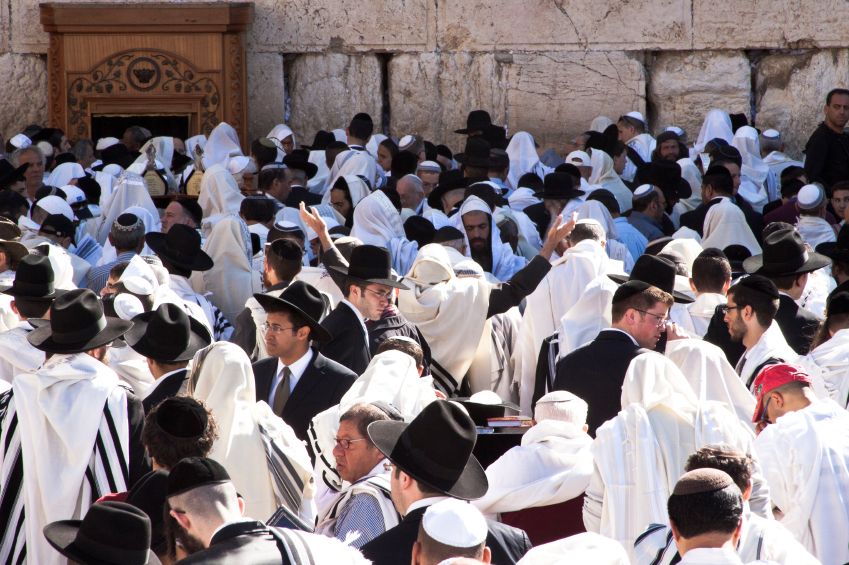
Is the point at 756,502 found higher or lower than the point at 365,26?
lower

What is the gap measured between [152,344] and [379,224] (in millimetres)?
4173

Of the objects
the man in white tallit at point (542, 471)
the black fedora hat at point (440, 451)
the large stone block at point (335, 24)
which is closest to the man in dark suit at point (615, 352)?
the man in white tallit at point (542, 471)

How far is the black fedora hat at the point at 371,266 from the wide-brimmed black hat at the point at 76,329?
165cm

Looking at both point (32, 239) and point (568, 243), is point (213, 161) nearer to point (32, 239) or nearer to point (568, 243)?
point (32, 239)

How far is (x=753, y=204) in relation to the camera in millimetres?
11758

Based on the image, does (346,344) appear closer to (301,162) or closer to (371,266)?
(371,266)

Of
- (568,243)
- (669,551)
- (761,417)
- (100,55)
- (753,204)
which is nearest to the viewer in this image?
(669,551)

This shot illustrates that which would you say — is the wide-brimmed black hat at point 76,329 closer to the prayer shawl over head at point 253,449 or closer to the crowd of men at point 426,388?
the crowd of men at point 426,388

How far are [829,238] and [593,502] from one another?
Result: 5203 mm

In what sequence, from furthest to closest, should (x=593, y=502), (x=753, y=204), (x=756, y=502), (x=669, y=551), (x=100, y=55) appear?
(x=100, y=55), (x=753, y=204), (x=593, y=502), (x=756, y=502), (x=669, y=551)

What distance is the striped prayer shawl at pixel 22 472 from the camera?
193 inches

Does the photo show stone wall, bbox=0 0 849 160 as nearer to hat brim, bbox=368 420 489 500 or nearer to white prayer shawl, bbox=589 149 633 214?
white prayer shawl, bbox=589 149 633 214

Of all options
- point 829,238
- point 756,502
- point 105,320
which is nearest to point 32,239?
point 105,320

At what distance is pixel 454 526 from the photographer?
11.3 feet
